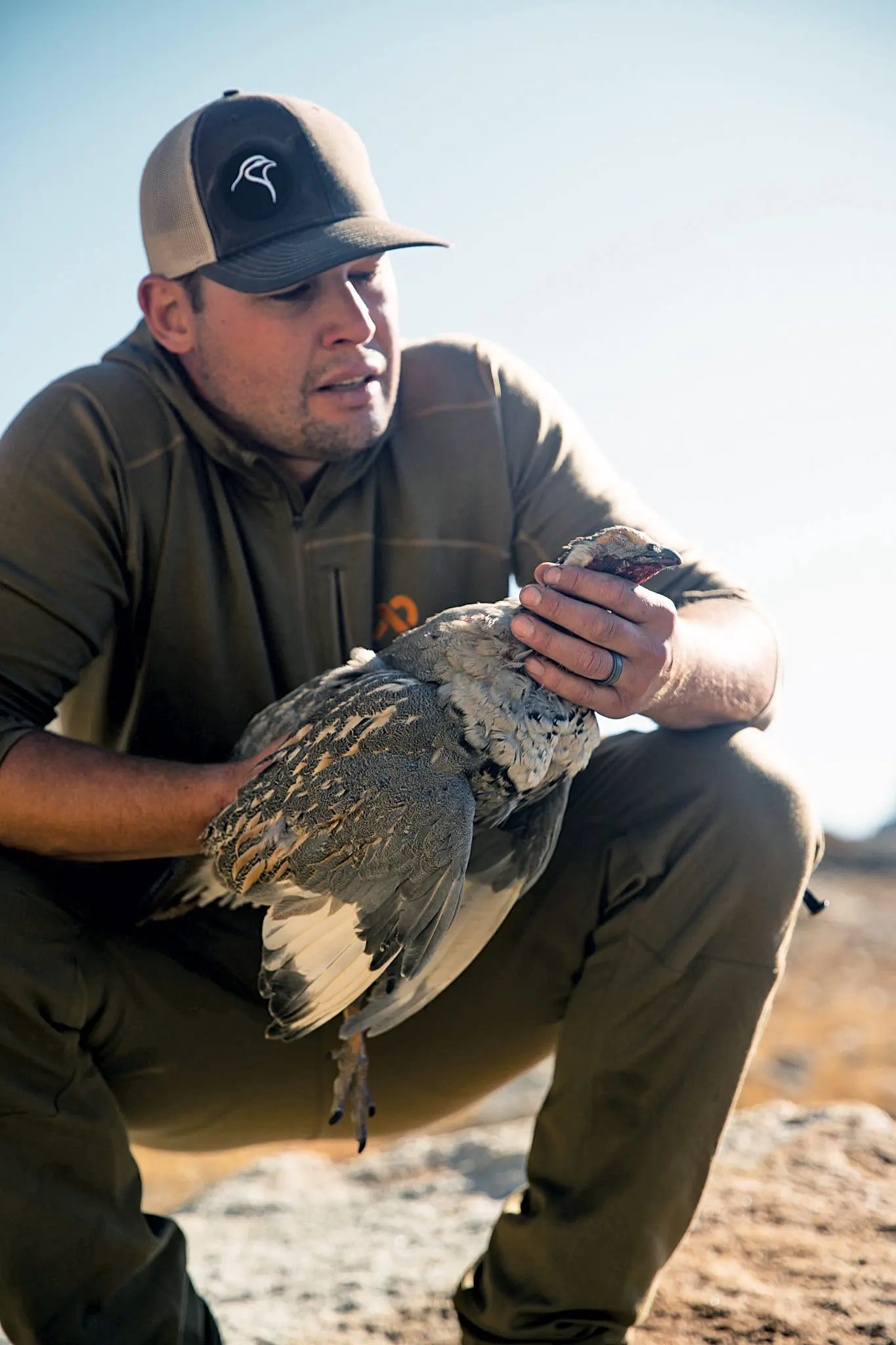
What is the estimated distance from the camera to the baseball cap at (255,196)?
3.27 metres

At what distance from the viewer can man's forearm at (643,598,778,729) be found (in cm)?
280

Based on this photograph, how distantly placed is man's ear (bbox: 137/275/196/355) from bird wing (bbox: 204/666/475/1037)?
1329mm

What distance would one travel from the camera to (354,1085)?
2.92m

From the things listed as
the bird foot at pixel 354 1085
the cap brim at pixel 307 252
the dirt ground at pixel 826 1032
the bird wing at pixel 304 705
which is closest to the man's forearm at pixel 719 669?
the bird wing at pixel 304 705

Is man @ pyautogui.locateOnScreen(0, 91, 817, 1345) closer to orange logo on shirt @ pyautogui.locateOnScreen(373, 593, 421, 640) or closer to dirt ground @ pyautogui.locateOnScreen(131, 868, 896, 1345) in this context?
orange logo on shirt @ pyautogui.locateOnScreen(373, 593, 421, 640)

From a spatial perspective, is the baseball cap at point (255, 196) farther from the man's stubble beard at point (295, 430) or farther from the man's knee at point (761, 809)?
the man's knee at point (761, 809)

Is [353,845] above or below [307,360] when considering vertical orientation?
below

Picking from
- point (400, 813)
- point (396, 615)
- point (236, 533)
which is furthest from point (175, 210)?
point (400, 813)

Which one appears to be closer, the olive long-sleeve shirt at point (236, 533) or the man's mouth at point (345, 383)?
the olive long-sleeve shirt at point (236, 533)

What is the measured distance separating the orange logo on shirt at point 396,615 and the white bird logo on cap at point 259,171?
1115mm

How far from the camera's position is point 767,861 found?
9.14ft

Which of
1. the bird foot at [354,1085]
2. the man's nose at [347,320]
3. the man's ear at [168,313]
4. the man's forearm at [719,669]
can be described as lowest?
the bird foot at [354,1085]

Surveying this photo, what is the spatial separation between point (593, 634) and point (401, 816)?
0.54m

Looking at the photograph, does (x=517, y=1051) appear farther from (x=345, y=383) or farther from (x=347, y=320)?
(x=347, y=320)
